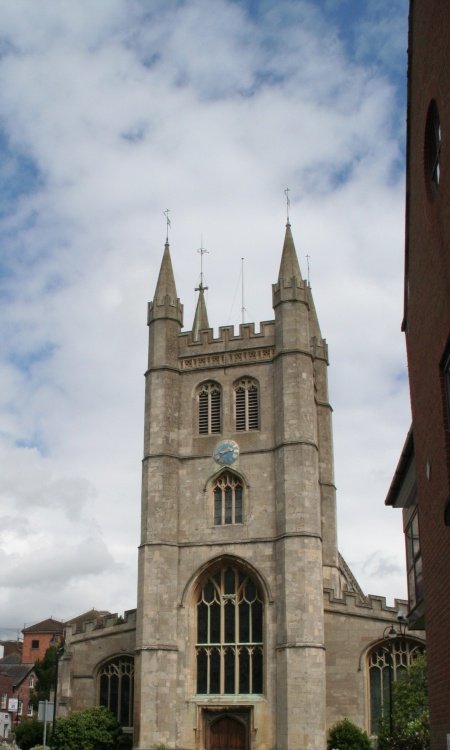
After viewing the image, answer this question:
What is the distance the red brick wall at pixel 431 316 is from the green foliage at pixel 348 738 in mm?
20213

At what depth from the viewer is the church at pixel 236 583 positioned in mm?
34156

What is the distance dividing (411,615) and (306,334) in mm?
24041

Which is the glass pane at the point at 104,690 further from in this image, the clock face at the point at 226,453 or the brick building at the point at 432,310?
the brick building at the point at 432,310

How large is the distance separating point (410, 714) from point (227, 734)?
1334 cm

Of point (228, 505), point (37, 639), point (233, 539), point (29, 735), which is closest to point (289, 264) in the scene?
point (228, 505)

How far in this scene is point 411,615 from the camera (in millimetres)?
16031

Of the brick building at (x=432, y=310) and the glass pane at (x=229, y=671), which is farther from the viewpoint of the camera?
the glass pane at (x=229, y=671)

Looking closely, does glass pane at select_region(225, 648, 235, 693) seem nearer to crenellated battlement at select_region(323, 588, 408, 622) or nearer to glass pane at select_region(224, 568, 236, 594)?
glass pane at select_region(224, 568, 236, 594)

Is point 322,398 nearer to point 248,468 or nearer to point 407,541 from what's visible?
point 248,468

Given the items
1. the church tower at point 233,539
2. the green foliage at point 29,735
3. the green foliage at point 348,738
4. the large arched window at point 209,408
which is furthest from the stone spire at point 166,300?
the green foliage at point 348,738

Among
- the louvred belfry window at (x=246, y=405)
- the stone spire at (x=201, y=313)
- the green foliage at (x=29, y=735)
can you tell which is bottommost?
the green foliage at (x=29, y=735)

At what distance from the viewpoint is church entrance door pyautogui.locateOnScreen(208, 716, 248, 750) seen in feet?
114

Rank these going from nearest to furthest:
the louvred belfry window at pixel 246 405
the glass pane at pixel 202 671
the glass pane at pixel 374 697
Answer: the glass pane at pixel 374 697, the glass pane at pixel 202 671, the louvred belfry window at pixel 246 405

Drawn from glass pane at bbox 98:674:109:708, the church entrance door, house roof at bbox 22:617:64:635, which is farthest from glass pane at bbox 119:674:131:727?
house roof at bbox 22:617:64:635
